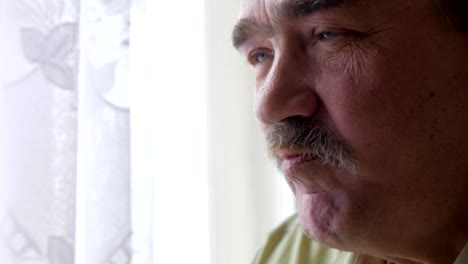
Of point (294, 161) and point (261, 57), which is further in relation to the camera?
point (261, 57)

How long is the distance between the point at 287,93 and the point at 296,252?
16.5 inches

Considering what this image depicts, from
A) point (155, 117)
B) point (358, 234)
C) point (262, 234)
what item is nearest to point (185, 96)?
point (155, 117)

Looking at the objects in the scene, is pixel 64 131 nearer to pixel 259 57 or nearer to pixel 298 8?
pixel 259 57

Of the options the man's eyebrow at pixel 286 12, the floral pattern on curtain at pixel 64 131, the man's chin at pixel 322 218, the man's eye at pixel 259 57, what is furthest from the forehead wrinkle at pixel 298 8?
the floral pattern on curtain at pixel 64 131

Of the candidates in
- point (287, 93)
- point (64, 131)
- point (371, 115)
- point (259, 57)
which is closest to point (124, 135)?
point (64, 131)

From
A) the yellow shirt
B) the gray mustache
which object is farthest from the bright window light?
the gray mustache

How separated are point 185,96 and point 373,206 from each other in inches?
24.7

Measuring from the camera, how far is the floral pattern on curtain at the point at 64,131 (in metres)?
1.04

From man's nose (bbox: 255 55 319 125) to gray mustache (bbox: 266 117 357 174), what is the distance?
0.01 m

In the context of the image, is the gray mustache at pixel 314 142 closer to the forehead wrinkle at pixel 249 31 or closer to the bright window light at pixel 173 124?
the forehead wrinkle at pixel 249 31

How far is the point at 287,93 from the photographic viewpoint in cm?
87

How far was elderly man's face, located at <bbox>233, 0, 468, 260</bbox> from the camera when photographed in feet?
2.74

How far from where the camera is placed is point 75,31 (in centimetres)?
111

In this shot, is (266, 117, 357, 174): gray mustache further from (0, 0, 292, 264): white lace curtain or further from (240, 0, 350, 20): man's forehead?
(0, 0, 292, 264): white lace curtain
